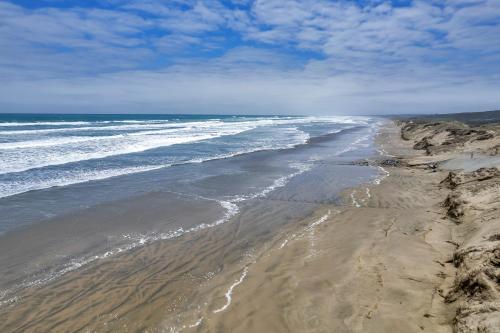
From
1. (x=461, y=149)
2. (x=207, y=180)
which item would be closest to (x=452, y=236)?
(x=207, y=180)

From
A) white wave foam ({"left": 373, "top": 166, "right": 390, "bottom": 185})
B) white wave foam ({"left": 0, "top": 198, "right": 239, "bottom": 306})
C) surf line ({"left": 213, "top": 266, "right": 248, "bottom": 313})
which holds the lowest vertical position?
white wave foam ({"left": 0, "top": 198, "right": 239, "bottom": 306})

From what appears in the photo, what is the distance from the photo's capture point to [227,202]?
1216 cm

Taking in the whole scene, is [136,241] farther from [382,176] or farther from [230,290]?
[382,176]

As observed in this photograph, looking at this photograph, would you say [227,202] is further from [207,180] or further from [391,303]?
[391,303]

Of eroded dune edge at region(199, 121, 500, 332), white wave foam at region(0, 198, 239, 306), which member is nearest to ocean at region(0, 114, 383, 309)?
white wave foam at region(0, 198, 239, 306)

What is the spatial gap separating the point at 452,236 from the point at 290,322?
4.55 m

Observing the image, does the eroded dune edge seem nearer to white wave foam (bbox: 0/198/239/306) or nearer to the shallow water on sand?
the shallow water on sand

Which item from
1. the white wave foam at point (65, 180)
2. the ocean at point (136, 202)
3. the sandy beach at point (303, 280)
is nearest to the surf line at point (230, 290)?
the sandy beach at point (303, 280)

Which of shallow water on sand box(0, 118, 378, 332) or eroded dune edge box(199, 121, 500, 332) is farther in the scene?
shallow water on sand box(0, 118, 378, 332)

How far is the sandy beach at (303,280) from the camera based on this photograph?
503 cm

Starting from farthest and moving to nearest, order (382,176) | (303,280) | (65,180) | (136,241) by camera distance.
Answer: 1. (382,176)
2. (65,180)
3. (136,241)
4. (303,280)

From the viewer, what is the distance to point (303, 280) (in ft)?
21.0

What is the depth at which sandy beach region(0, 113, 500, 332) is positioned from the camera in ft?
16.5

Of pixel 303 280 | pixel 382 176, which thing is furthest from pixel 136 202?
pixel 382 176
